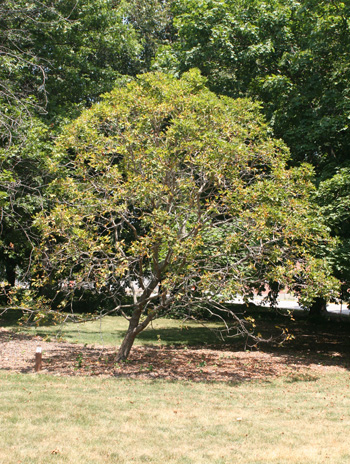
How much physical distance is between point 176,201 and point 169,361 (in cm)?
408

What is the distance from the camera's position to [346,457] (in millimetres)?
5293

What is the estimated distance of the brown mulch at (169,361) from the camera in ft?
33.6

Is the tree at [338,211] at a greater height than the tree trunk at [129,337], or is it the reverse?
the tree at [338,211]

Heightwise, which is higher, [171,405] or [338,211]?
[338,211]

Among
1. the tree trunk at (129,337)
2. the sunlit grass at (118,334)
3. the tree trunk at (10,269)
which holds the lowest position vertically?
the sunlit grass at (118,334)

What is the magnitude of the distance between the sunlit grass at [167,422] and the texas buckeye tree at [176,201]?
195 centimetres

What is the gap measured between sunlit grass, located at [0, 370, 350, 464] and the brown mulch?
0.91 m

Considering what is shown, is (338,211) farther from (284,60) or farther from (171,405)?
(171,405)

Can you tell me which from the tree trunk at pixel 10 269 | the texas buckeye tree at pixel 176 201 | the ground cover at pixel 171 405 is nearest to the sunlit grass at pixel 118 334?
the ground cover at pixel 171 405

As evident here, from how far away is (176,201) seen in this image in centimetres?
1155

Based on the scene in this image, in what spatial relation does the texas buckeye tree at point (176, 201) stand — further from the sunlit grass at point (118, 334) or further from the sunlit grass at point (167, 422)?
the sunlit grass at point (118, 334)

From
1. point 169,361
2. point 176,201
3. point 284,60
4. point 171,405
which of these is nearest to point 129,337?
point 169,361

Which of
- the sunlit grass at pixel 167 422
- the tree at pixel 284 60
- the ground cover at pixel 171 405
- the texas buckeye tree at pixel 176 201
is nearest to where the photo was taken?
the sunlit grass at pixel 167 422

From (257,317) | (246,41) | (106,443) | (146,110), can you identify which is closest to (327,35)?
(246,41)
